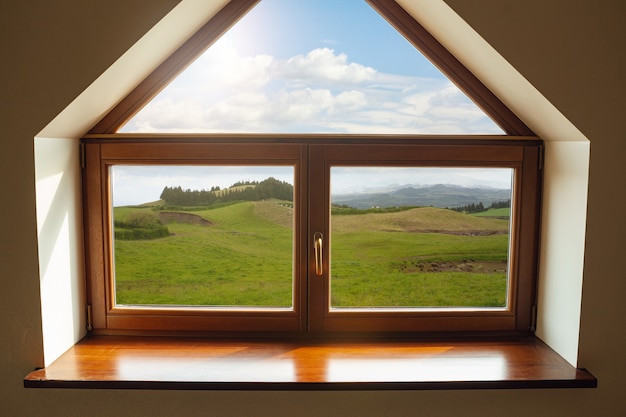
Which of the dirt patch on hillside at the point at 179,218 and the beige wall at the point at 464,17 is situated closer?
the beige wall at the point at 464,17

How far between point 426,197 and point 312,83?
1.88 ft

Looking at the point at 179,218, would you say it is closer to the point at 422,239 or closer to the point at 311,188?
the point at 311,188

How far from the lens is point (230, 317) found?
6.06 ft

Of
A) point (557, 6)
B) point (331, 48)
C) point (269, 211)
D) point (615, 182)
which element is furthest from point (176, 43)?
point (615, 182)

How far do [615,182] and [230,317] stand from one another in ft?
4.36

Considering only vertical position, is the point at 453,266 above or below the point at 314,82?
below

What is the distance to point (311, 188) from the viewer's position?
1.78 m

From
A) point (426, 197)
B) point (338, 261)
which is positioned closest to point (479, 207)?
point (426, 197)

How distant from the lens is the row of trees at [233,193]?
181 centimetres

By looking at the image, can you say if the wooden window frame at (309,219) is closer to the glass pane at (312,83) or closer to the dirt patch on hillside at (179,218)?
the glass pane at (312,83)

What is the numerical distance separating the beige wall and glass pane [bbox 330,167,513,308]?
1.18ft

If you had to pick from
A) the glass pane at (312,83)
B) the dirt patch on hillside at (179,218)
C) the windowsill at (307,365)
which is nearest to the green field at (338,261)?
the dirt patch on hillside at (179,218)

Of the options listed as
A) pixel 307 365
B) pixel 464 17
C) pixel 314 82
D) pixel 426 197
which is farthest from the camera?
pixel 426 197

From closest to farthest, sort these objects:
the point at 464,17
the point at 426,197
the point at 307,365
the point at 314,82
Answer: the point at 464,17 < the point at 307,365 < the point at 314,82 < the point at 426,197
